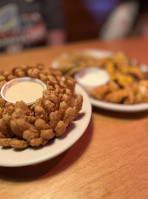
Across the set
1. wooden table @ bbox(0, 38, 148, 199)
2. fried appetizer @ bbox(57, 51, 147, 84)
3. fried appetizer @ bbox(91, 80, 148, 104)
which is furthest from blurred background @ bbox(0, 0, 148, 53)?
wooden table @ bbox(0, 38, 148, 199)

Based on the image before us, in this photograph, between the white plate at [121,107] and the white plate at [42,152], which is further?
the white plate at [121,107]

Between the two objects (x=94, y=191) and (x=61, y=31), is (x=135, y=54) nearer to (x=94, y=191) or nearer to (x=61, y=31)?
(x=61, y=31)

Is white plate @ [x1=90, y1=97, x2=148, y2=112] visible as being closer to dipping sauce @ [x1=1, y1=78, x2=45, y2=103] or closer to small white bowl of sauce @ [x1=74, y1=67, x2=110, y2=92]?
small white bowl of sauce @ [x1=74, y1=67, x2=110, y2=92]

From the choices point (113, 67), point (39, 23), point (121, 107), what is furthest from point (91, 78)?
point (39, 23)

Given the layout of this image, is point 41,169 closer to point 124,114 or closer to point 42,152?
point 42,152

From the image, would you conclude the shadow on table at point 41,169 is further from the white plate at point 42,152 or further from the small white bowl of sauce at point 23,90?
the small white bowl of sauce at point 23,90

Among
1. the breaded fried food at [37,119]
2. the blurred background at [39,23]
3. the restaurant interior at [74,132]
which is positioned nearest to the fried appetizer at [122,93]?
the restaurant interior at [74,132]
